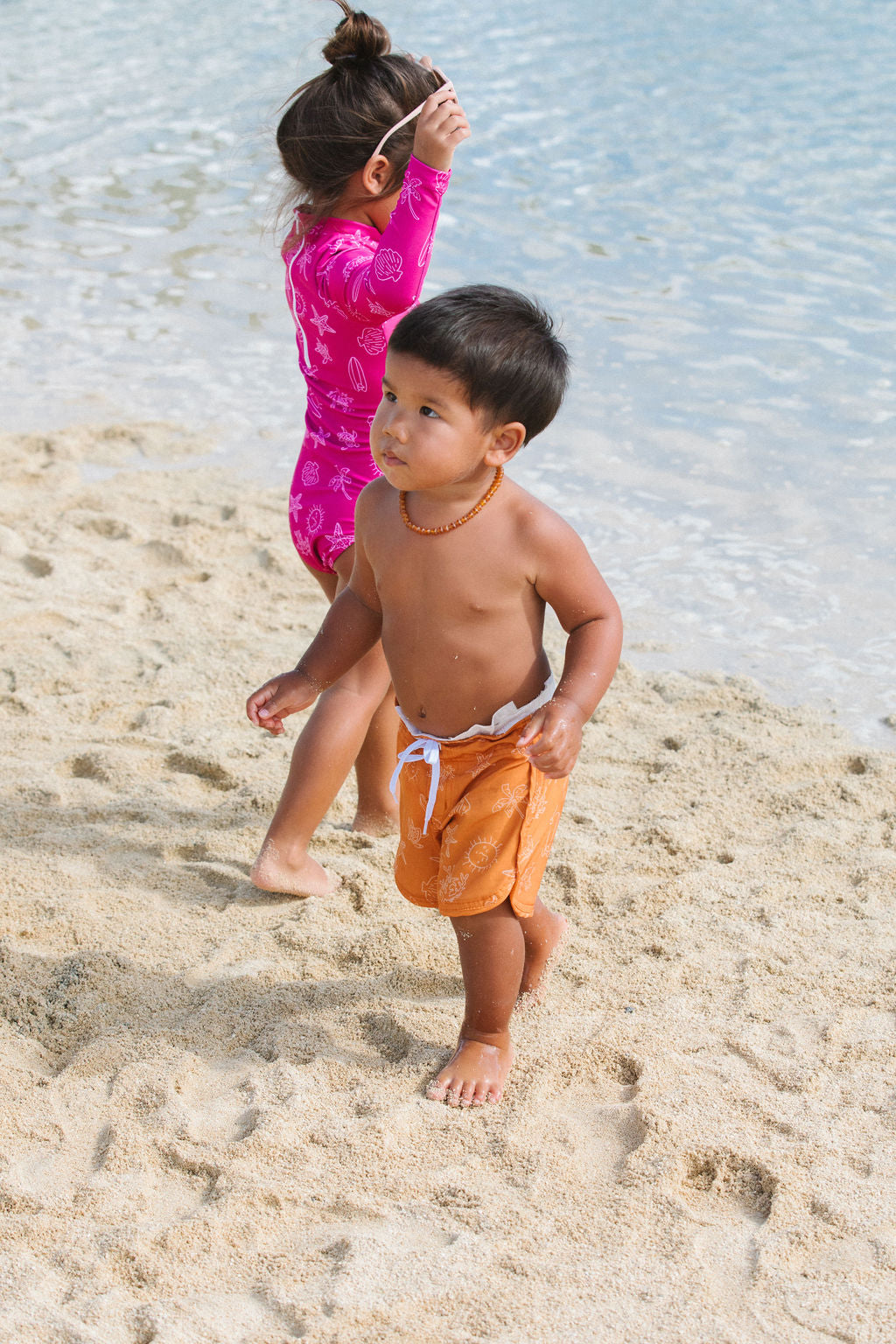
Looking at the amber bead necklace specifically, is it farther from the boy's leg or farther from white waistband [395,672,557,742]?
the boy's leg

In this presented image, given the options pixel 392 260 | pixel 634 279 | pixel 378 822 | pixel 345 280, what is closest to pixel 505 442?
pixel 392 260

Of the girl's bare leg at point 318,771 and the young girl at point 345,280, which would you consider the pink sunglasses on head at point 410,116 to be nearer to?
the young girl at point 345,280

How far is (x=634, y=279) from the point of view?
709 centimetres

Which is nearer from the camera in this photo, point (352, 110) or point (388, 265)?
point (388, 265)

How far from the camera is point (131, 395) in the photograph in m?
5.84

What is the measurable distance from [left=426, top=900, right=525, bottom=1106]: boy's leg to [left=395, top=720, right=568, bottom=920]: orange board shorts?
51 millimetres

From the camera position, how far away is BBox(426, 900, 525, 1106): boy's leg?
212 centimetres

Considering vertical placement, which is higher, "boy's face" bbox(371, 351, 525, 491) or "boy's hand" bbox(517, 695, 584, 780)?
"boy's face" bbox(371, 351, 525, 491)

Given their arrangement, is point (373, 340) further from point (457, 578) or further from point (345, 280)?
point (457, 578)

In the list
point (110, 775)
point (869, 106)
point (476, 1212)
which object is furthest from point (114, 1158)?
point (869, 106)

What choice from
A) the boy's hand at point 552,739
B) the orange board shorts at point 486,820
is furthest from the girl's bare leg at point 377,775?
the boy's hand at point 552,739

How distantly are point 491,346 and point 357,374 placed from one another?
33.3 inches

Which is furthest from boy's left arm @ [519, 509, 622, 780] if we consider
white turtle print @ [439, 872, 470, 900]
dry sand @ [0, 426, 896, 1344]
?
dry sand @ [0, 426, 896, 1344]

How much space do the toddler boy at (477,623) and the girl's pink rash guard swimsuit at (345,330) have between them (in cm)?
49
